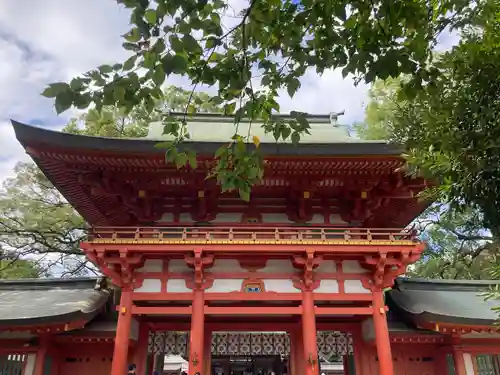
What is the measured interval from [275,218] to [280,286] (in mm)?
1893

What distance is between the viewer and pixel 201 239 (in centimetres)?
947

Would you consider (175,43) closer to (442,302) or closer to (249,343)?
(249,343)

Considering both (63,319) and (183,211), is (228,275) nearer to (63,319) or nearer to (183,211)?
(183,211)

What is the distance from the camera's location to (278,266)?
33.6ft

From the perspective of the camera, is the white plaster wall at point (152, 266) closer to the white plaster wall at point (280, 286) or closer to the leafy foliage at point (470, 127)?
the white plaster wall at point (280, 286)

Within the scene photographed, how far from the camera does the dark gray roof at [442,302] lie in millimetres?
9875

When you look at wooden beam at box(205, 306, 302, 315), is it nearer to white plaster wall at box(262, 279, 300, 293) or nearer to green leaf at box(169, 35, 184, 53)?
white plaster wall at box(262, 279, 300, 293)

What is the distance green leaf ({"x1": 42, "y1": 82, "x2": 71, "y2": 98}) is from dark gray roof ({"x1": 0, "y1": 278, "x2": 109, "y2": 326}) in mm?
7861

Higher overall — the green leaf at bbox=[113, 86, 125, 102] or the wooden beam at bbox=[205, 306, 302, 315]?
the green leaf at bbox=[113, 86, 125, 102]

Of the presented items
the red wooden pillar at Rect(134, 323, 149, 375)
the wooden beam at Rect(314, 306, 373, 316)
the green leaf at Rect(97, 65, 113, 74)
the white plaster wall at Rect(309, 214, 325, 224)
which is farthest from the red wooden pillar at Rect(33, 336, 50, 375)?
the green leaf at Rect(97, 65, 113, 74)

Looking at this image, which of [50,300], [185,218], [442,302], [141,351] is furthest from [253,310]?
[50,300]

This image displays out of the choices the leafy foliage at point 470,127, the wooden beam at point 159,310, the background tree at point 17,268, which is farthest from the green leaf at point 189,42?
the background tree at point 17,268

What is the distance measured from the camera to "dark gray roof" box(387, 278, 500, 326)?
9875mm

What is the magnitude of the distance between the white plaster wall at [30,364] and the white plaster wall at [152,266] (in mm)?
3176
